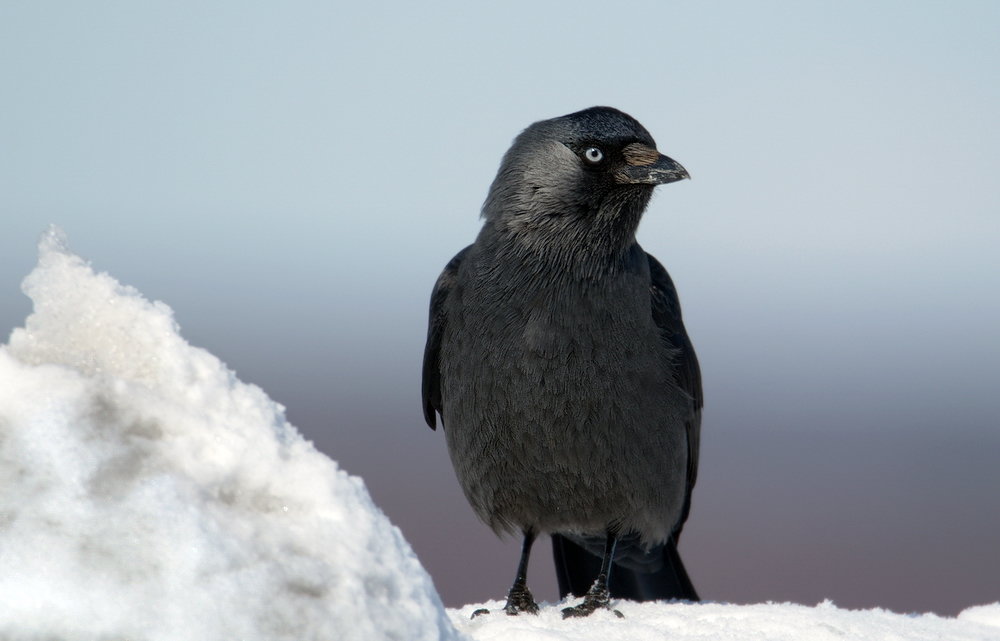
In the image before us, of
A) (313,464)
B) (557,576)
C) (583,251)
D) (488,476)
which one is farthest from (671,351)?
(313,464)

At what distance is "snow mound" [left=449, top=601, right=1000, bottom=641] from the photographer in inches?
132

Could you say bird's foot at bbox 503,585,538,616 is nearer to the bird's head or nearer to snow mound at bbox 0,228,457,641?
the bird's head

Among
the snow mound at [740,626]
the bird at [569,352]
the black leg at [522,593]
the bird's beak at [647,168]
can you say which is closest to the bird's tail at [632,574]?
the bird at [569,352]

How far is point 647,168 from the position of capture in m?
5.01

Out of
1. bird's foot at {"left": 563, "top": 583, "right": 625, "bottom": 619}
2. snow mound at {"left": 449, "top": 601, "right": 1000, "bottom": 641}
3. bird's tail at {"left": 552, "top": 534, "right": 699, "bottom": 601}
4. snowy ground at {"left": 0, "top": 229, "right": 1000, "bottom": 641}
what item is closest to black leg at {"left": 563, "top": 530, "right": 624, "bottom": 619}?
bird's foot at {"left": 563, "top": 583, "right": 625, "bottom": 619}

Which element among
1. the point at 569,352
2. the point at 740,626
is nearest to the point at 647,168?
the point at 569,352

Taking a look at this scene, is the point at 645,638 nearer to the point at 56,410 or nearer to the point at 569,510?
the point at 569,510

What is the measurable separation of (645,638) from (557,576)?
2555 mm

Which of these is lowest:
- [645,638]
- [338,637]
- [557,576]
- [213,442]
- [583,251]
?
[557,576]

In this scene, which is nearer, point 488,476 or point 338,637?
point 338,637

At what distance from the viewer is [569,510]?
4809 millimetres

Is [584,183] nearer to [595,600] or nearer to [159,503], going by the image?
[595,600]

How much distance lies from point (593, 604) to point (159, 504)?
Result: 3.27 m

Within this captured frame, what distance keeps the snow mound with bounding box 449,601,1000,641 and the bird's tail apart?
1329 millimetres
